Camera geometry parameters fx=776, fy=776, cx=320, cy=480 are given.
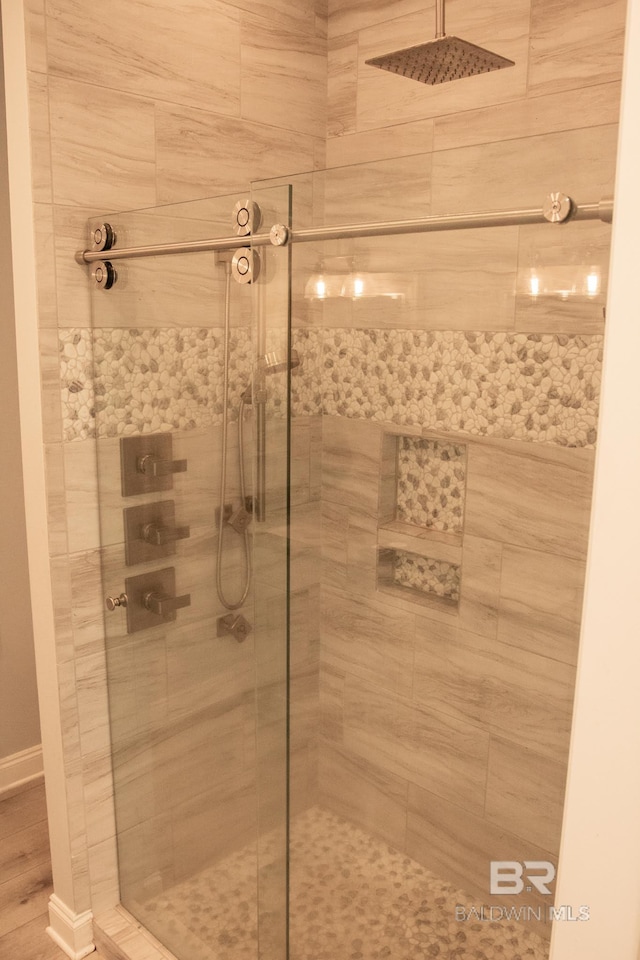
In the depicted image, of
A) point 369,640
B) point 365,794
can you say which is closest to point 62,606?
point 369,640

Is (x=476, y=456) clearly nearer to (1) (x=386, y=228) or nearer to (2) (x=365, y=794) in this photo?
(1) (x=386, y=228)

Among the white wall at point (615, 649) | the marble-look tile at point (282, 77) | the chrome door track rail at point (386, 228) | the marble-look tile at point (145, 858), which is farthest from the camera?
the marble-look tile at point (282, 77)

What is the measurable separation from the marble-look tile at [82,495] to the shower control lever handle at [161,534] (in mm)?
136

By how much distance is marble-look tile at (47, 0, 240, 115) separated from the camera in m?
1.78

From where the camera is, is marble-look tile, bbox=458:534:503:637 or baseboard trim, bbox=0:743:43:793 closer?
marble-look tile, bbox=458:534:503:637

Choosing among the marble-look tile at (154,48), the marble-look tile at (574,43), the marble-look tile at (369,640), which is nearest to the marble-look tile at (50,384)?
the marble-look tile at (154,48)

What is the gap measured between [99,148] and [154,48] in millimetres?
327

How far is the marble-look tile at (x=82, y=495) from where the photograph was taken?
77.0 inches

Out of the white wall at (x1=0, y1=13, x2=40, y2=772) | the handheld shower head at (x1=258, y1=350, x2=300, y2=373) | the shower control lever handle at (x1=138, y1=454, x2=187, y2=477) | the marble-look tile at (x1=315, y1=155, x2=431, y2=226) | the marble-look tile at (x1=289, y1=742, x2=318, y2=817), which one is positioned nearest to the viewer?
the handheld shower head at (x1=258, y1=350, x2=300, y2=373)

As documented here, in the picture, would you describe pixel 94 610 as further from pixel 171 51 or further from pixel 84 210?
pixel 171 51

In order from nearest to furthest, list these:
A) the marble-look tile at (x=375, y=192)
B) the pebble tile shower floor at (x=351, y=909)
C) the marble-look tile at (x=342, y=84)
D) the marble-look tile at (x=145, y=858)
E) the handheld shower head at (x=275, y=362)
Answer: the handheld shower head at (x=275, y=362) → the marble-look tile at (x=375, y=192) → the pebble tile shower floor at (x=351, y=909) → the marble-look tile at (x=145, y=858) → the marble-look tile at (x=342, y=84)

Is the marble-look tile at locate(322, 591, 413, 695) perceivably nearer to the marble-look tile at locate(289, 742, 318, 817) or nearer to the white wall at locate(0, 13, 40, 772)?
the marble-look tile at locate(289, 742, 318, 817)

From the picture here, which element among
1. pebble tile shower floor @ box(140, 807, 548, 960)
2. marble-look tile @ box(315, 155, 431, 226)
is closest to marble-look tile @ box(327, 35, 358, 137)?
marble-look tile @ box(315, 155, 431, 226)

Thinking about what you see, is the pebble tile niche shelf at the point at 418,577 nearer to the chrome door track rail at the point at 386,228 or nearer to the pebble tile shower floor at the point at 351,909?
the pebble tile shower floor at the point at 351,909
